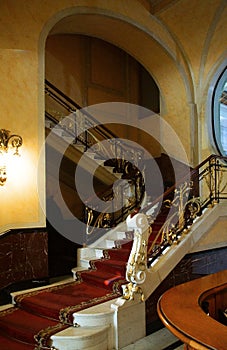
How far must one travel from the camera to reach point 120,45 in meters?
7.11

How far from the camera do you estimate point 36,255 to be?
470 cm

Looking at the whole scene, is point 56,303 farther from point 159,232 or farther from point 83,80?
point 83,80

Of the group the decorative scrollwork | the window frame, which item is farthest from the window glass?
the decorative scrollwork

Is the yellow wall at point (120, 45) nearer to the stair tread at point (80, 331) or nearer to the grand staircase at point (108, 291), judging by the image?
the grand staircase at point (108, 291)

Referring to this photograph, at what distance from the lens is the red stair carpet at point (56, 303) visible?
137 inches

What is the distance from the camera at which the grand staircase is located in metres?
3.51

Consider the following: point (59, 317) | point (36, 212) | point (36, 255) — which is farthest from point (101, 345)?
point (36, 212)

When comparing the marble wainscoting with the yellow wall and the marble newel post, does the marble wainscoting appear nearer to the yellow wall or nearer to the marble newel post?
the yellow wall

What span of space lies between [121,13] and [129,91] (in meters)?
3.10

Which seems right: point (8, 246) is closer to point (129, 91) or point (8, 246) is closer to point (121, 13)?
point (121, 13)

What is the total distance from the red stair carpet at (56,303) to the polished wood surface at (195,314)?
1.93 metres

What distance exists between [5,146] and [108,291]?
2.52m

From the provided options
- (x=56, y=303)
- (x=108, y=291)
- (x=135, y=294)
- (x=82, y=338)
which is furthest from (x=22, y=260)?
(x=135, y=294)

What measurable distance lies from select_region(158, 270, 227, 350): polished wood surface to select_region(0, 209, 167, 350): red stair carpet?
1929 millimetres
